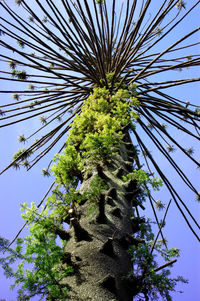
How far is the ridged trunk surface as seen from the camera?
70.2 inches

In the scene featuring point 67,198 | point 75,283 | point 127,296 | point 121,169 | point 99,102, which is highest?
point 99,102

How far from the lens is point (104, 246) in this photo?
2.05 m

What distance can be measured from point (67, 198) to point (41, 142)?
4318 mm

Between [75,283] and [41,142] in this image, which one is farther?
[41,142]

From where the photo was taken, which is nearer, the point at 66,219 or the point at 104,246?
the point at 104,246

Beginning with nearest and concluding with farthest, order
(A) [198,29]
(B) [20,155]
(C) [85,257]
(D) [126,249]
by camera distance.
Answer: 1. (C) [85,257]
2. (D) [126,249]
3. (A) [198,29]
4. (B) [20,155]

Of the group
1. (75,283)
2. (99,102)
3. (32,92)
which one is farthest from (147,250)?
(32,92)

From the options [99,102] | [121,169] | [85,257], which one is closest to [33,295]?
[85,257]

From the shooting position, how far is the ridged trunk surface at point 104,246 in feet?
5.85

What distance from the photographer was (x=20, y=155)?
6207 mm

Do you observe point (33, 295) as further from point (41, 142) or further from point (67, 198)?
point (41, 142)

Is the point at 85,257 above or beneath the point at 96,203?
beneath

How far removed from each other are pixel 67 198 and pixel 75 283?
3.18 ft

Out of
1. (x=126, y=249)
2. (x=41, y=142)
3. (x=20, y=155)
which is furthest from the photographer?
(x=41, y=142)
